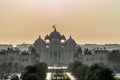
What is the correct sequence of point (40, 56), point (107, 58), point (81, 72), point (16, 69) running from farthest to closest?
point (40, 56) → point (107, 58) → point (16, 69) → point (81, 72)

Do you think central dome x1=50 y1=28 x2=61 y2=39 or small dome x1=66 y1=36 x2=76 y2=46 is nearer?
small dome x1=66 y1=36 x2=76 y2=46

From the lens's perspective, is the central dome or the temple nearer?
the temple

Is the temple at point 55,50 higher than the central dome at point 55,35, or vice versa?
the central dome at point 55,35

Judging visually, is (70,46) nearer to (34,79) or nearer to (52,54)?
(52,54)

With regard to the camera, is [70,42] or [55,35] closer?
[70,42]

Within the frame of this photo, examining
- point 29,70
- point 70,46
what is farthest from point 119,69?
point 29,70

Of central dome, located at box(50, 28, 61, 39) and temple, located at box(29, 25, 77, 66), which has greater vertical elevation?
central dome, located at box(50, 28, 61, 39)

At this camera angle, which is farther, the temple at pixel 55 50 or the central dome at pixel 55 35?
the central dome at pixel 55 35

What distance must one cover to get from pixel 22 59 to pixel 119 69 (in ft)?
94.2

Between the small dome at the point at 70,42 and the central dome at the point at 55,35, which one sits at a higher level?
the central dome at the point at 55,35

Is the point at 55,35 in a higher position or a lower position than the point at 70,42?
higher

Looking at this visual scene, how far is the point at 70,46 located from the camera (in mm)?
183000

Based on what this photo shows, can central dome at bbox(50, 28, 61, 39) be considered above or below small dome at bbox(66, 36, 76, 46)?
above

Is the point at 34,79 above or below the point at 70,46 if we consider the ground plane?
below
